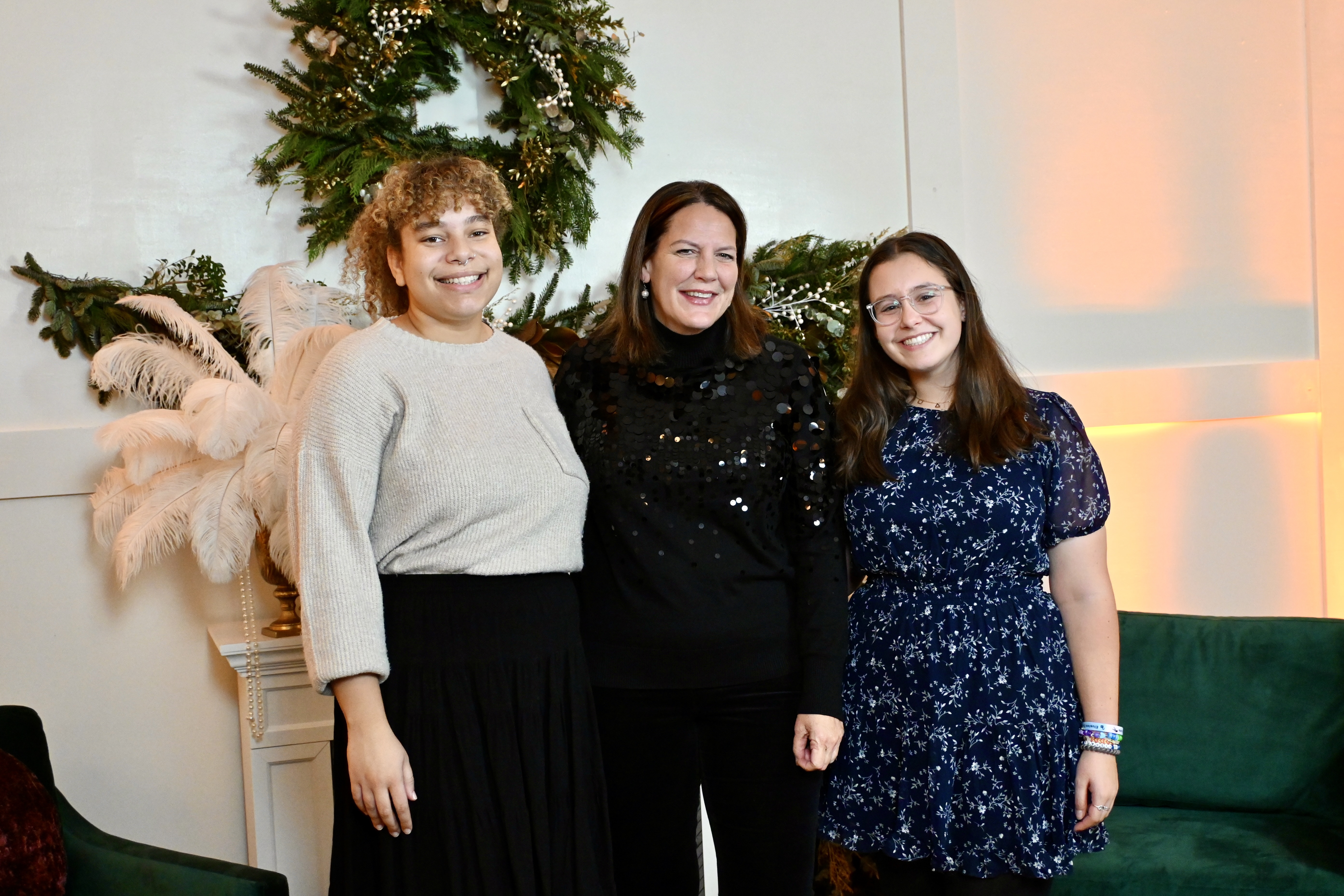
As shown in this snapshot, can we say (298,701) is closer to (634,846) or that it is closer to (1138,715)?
(634,846)

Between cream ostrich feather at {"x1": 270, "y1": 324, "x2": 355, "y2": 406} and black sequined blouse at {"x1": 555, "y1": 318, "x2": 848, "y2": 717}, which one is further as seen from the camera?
cream ostrich feather at {"x1": 270, "y1": 324, "x2": 355, "y2": 406}

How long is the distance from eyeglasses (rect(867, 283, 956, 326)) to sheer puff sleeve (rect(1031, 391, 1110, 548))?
25 centimetres

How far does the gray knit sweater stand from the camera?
1.43 meters

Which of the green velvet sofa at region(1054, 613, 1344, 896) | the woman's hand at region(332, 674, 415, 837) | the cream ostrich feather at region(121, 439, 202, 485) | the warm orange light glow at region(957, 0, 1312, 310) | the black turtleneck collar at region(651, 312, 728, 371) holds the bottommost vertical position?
the green velvet sofa at region(1054, 613, 1344, 896)

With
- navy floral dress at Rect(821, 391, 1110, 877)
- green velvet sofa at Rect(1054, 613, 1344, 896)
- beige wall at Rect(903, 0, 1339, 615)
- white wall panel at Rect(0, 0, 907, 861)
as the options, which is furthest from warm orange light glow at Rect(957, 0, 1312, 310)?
navy floral dress at Rect(821, 391, 1110, 877)

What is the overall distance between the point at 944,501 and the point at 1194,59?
2474 millimetres

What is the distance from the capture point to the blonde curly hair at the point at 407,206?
1.57 m

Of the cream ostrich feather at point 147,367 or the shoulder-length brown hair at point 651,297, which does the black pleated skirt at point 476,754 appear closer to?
the shoulder-length brown hair at point 651,297

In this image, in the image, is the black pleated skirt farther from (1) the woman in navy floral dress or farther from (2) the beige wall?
(2) the beige wall

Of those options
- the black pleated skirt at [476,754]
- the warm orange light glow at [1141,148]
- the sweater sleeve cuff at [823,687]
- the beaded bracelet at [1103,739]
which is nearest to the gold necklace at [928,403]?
the sweater sleeve cuff at [823,687]

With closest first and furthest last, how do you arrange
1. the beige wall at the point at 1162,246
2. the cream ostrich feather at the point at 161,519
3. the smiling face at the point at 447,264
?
the smiling face at the point at 447,264, the cream ostrich feather at the point at 161,519, the beige wall at the point at 1162,246

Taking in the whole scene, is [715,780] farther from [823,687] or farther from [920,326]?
[920,326]

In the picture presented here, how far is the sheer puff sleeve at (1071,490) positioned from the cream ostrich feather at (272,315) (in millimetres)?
1446

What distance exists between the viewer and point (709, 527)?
1.69 metres
